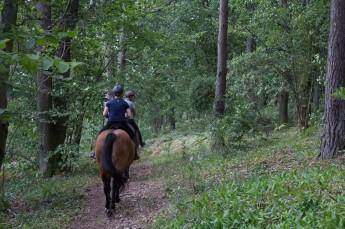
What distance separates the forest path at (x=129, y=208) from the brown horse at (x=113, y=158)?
0.30 m

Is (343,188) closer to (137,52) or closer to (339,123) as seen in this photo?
(339,123)

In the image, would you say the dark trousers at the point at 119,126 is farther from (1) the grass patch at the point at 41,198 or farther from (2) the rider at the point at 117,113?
(1) the grass patch at the point at 41,198

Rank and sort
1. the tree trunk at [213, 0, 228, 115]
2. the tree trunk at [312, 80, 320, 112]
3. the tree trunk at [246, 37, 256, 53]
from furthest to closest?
the tree trunk at [246, 37, 256, 53], the tree trunk at [312, 80, 320, 112], the tree trunk at [213, 0, 228, 115]

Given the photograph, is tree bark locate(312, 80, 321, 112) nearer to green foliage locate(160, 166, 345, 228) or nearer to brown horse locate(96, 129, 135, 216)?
green foliage locate(160, 166, 345, 228)

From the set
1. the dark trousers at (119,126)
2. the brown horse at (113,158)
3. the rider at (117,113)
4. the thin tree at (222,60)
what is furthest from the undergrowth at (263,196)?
the thin tree at (222,60)

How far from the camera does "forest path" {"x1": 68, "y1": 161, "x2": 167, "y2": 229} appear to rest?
843 cm

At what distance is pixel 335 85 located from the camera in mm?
9438

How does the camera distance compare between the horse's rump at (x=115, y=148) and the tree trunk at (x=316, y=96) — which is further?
the tree trunk at (x=316, y=96)

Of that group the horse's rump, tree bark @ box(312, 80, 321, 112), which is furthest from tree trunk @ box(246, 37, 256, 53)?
the horse's rump

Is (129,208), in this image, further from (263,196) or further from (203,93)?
(203,93)

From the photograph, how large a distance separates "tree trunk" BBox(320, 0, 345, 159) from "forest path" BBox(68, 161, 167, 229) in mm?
3468

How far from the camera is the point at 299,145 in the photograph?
12852mm

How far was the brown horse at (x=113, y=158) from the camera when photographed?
884 centimetres

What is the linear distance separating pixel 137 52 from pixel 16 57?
1648 cm
